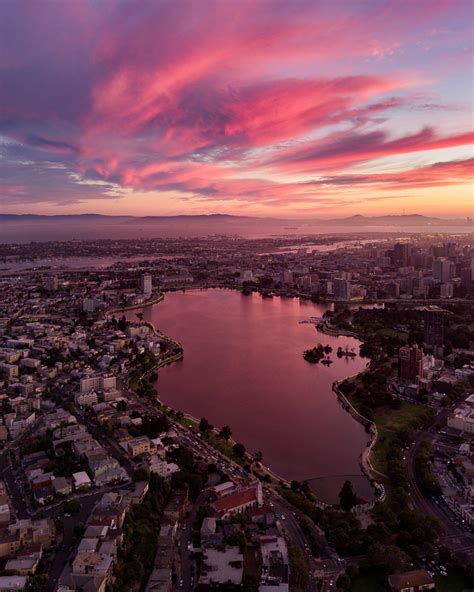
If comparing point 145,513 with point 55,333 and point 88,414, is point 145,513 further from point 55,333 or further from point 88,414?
point 55,333

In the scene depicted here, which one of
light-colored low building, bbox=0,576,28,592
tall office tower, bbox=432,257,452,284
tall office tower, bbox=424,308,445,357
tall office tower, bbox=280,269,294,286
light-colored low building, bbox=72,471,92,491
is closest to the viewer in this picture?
light-colored low building, bbox=0,576,28,592

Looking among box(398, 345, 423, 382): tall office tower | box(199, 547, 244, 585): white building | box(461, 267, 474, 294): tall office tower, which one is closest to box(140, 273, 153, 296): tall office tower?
box(461, 267, 474, 294): tall office tower

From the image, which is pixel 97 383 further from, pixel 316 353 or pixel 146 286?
pixel 146 286

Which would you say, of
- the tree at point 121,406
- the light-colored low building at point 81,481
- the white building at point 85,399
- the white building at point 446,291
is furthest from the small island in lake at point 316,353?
the white building at point 446,291

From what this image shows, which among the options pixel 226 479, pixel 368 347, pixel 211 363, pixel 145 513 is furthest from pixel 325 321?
pixel 145 513

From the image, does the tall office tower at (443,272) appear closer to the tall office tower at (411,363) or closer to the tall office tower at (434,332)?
the tall office tower at (434,332)

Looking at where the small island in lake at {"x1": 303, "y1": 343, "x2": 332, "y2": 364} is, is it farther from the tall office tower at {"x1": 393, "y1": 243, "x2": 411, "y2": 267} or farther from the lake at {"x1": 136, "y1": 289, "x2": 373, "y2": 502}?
the tall office tower at {"x1": 393, "y1": 243, "x2": 411, "y2": 267}
